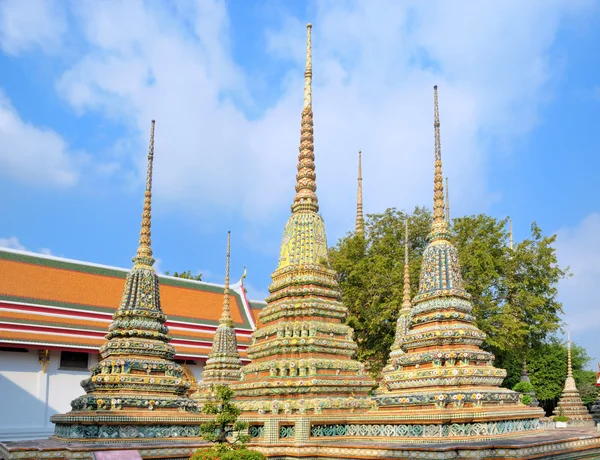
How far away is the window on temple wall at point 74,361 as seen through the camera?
88.7 ft

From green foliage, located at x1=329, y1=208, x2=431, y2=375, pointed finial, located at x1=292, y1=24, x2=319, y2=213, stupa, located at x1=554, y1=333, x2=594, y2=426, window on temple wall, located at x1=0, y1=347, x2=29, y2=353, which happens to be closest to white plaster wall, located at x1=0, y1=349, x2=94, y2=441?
window on temple wall, located at x1=0, y1=347, x2=29, y2=353

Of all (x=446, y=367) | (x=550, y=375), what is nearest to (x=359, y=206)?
(x=550, y=375)

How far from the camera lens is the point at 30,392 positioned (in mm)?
25484

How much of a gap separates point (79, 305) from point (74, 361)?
2.55m

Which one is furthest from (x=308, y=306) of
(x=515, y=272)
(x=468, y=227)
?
(x=515, y=272)

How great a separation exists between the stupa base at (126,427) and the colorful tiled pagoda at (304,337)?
1593mm

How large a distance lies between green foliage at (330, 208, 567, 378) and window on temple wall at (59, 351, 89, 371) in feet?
40.7

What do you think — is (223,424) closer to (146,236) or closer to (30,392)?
(146,236)

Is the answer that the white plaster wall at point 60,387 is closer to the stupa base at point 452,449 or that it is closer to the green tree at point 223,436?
the stupa base at point 452,449

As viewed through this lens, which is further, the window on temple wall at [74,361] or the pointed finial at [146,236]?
the window on temple wall at [74,361]

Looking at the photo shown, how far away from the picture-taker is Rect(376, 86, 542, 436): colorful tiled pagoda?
11086 mm

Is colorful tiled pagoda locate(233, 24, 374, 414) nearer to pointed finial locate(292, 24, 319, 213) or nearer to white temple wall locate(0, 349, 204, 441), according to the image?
pointed finial locate(292, 24, 319, 213)

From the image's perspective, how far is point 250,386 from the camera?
13734 mm

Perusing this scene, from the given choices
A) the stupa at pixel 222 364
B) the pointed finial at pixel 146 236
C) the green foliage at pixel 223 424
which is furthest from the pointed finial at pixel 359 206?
the green foliage at pixel 223 424
